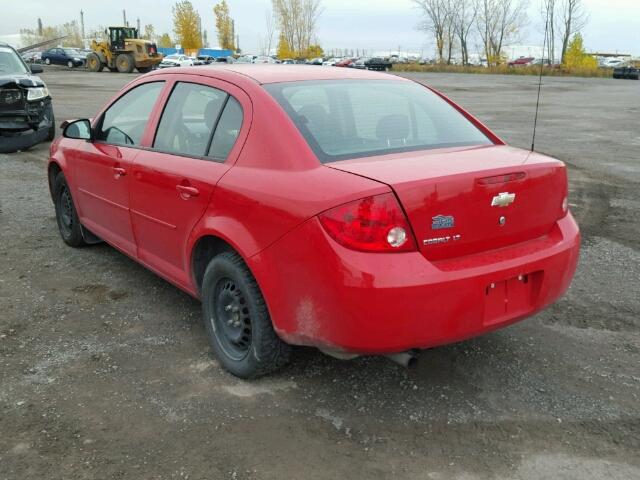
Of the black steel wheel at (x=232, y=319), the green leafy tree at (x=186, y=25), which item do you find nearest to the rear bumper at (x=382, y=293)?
the black steel wheel at (x=232, y=319)

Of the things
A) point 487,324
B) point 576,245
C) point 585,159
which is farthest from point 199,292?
point 585,159

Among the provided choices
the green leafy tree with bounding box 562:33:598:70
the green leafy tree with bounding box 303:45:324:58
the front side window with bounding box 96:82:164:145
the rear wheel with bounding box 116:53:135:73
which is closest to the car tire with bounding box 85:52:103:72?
the rear wheel with bounding box 116:53:135:73

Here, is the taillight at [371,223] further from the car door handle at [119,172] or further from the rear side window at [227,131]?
the car door handle at [119,172]

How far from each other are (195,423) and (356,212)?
4.14 feet

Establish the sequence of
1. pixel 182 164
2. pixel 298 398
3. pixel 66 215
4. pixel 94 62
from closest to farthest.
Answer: pixel 298 398, pixel 182 164, pixel 66 215, pixel 94 62

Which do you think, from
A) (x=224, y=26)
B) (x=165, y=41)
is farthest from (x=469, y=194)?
(x=165, y=41)

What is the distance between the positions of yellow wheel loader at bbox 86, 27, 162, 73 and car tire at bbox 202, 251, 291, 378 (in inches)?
1706

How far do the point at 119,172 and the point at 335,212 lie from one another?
2093 millimetres

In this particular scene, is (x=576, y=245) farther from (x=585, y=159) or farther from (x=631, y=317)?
(x=585, y=159)

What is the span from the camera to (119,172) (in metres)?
4.13

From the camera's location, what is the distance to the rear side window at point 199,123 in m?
3.36

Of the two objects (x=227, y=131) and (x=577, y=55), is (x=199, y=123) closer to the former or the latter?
(x=227, y=131)

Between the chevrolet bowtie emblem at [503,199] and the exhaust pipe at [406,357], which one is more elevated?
the chevrolet bowtie emblem at [503,199]

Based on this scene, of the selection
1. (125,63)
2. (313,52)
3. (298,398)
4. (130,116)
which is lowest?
(298,398)
